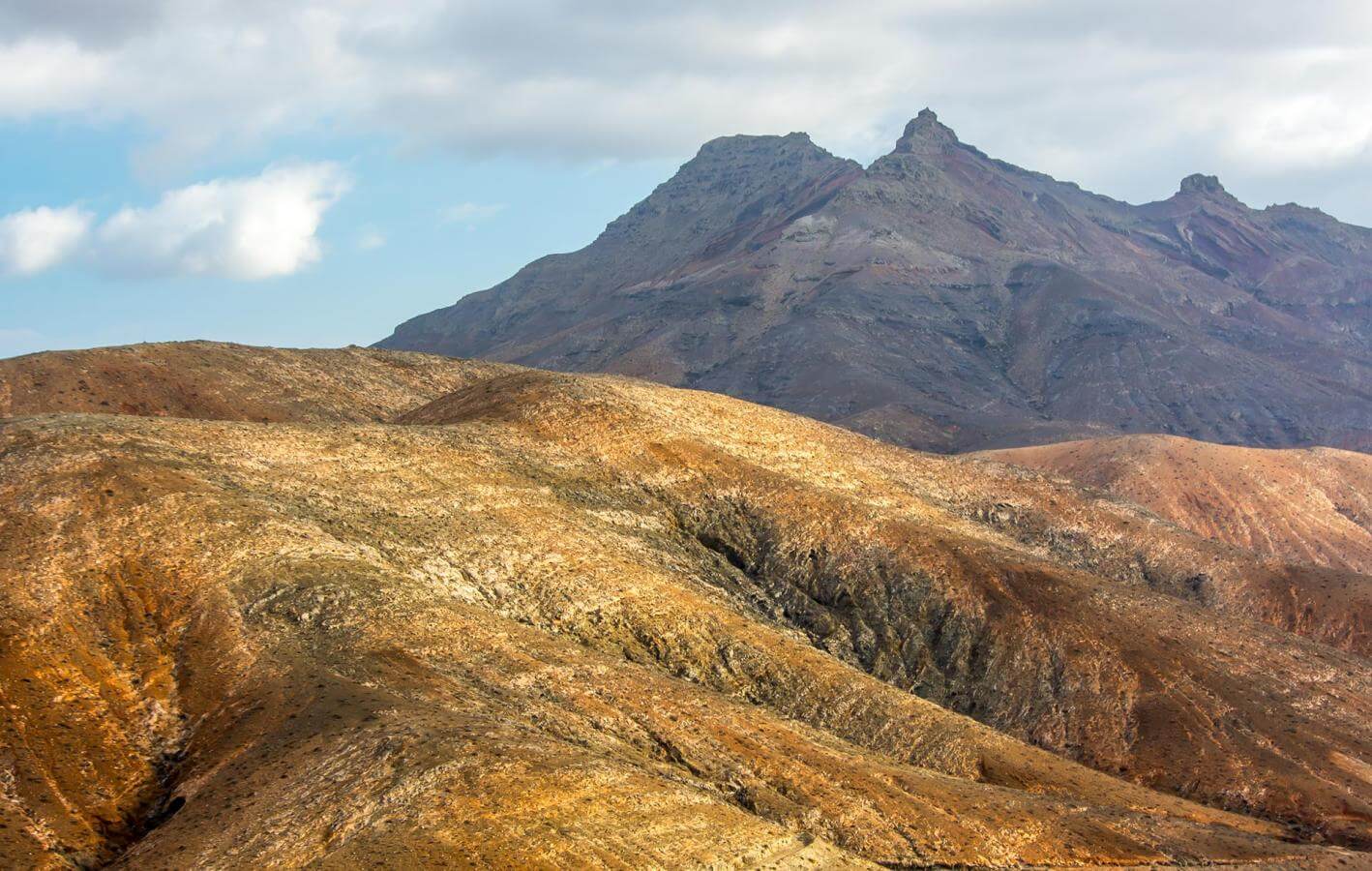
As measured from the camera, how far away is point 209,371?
89562mm

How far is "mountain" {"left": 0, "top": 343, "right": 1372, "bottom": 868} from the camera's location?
3184 centimetres

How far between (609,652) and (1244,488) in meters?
108

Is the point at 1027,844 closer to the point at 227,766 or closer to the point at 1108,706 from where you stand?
the point at 1108,706

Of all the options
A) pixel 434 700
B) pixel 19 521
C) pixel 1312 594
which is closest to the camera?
pixel 434 700

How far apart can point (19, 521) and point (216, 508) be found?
6.47 meters

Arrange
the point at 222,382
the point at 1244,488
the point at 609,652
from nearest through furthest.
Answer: the point at 609,652 < the point at 222,382 < the point at 1244,488

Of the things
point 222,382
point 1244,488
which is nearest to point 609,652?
point 222,382

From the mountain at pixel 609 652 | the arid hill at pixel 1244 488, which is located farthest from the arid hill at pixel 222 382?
the arid hill at pixel 1244 488

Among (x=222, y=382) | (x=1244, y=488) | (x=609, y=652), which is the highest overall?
(x=222, y=382)

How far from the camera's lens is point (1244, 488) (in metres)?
135

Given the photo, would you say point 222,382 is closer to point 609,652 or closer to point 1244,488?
point 609,652

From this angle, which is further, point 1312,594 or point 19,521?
point 1312,594

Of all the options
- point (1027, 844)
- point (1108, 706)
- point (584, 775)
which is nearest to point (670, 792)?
point (584, 775)

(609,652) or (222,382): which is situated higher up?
(222,382)
